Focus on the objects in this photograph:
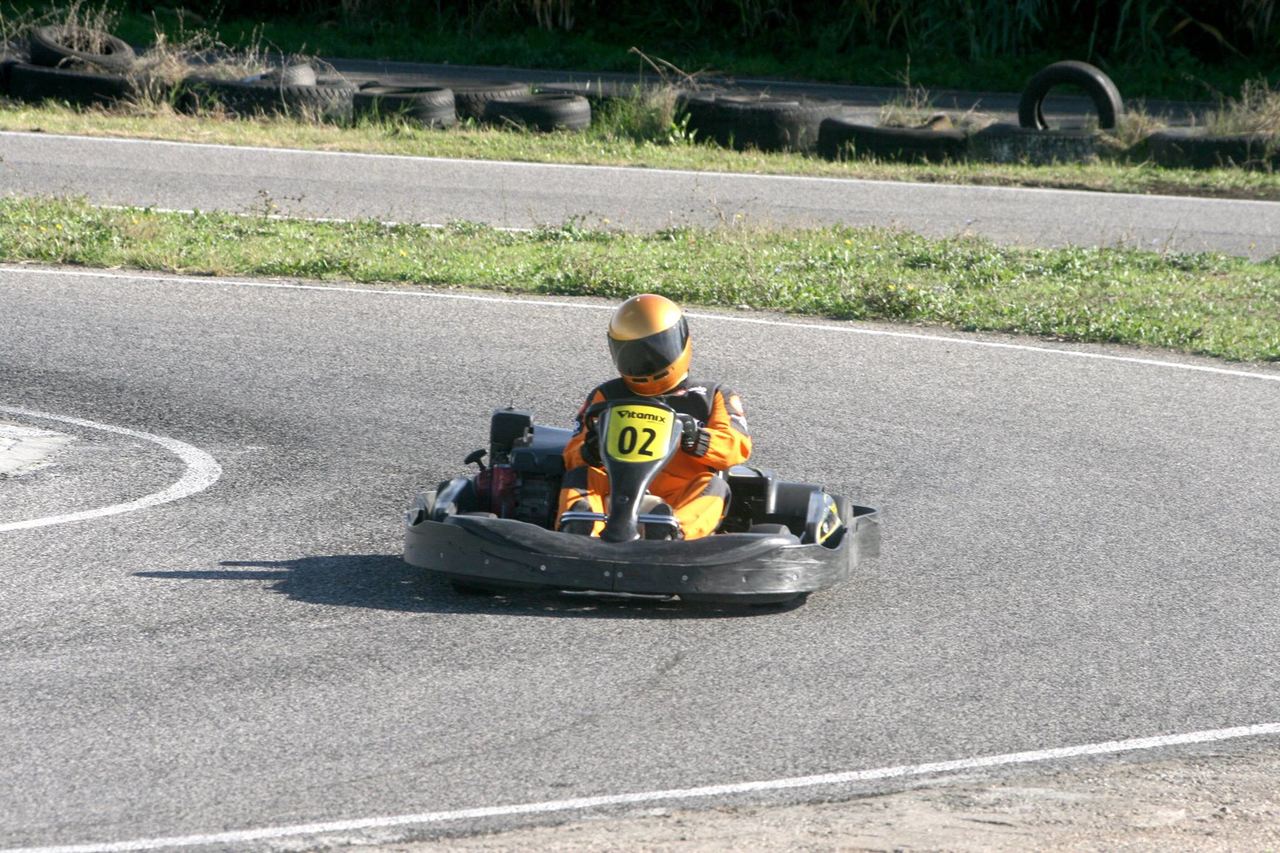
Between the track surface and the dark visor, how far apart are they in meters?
7.40

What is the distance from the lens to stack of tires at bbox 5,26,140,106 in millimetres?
18266

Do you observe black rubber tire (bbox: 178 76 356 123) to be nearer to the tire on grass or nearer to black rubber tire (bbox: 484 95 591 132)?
the tire on grass

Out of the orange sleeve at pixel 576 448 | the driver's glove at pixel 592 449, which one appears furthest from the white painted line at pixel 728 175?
the driver's glove at pixel 592 449

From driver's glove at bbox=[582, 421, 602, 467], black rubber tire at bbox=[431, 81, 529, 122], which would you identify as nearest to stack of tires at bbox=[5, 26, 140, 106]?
black rubber tire at bbox=[431, 81, 529, 122]

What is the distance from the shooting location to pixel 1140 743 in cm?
484

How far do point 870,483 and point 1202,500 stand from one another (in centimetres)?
141

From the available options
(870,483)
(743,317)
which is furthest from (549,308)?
(870,483)

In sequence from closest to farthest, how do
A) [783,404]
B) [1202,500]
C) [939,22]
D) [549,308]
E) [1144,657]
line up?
[1144,657] → [1202,500] → [783,404] → [549,308] → [939,22]

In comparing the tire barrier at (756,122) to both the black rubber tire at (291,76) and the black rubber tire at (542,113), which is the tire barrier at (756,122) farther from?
the black rubber tire at (291,76)

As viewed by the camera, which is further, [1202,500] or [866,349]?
[866,349]

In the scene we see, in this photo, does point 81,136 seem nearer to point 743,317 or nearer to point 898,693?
point 743,317

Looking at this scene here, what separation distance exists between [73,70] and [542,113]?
5125 millimetres

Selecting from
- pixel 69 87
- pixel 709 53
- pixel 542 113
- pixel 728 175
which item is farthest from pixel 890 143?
pixel 709 53

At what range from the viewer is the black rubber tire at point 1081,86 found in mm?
18078
